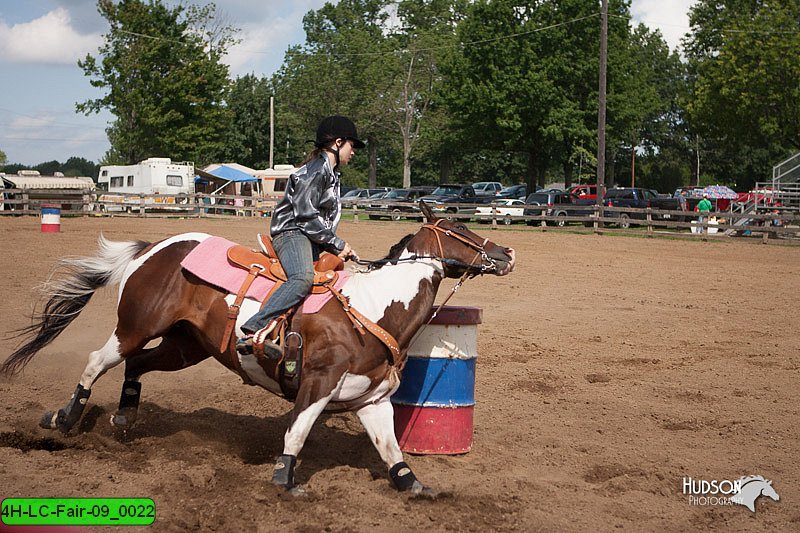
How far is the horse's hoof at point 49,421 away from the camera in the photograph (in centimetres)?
661

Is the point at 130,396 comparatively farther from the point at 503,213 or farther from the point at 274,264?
the point at 503,213

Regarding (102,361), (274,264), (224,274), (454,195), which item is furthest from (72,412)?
(454,195)

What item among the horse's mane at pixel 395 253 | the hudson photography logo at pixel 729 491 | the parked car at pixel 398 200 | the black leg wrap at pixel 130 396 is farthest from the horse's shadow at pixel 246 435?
the parked car at pixel 398 200

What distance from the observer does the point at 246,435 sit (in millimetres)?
7012

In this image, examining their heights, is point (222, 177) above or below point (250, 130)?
below

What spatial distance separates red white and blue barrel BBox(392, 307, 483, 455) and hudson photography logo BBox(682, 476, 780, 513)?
5.67 ft

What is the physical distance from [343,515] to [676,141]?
3322 inches

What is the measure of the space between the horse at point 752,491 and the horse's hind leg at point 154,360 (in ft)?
14.1

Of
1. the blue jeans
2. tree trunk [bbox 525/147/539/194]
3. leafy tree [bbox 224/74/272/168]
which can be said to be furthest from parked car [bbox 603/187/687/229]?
leafy tree [bbox 224/74/272/168]

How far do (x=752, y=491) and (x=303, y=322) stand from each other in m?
3.38

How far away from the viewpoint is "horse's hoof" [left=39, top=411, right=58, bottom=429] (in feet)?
21.7

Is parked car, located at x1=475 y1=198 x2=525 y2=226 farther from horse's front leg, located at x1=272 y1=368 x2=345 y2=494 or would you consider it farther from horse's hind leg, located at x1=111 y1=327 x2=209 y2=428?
horse's front leg, located at x1=272 y1=368 x2=345 y2=494

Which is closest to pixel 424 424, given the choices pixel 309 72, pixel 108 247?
pixel 108 247

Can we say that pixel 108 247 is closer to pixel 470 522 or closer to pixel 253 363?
pixel 253 363
